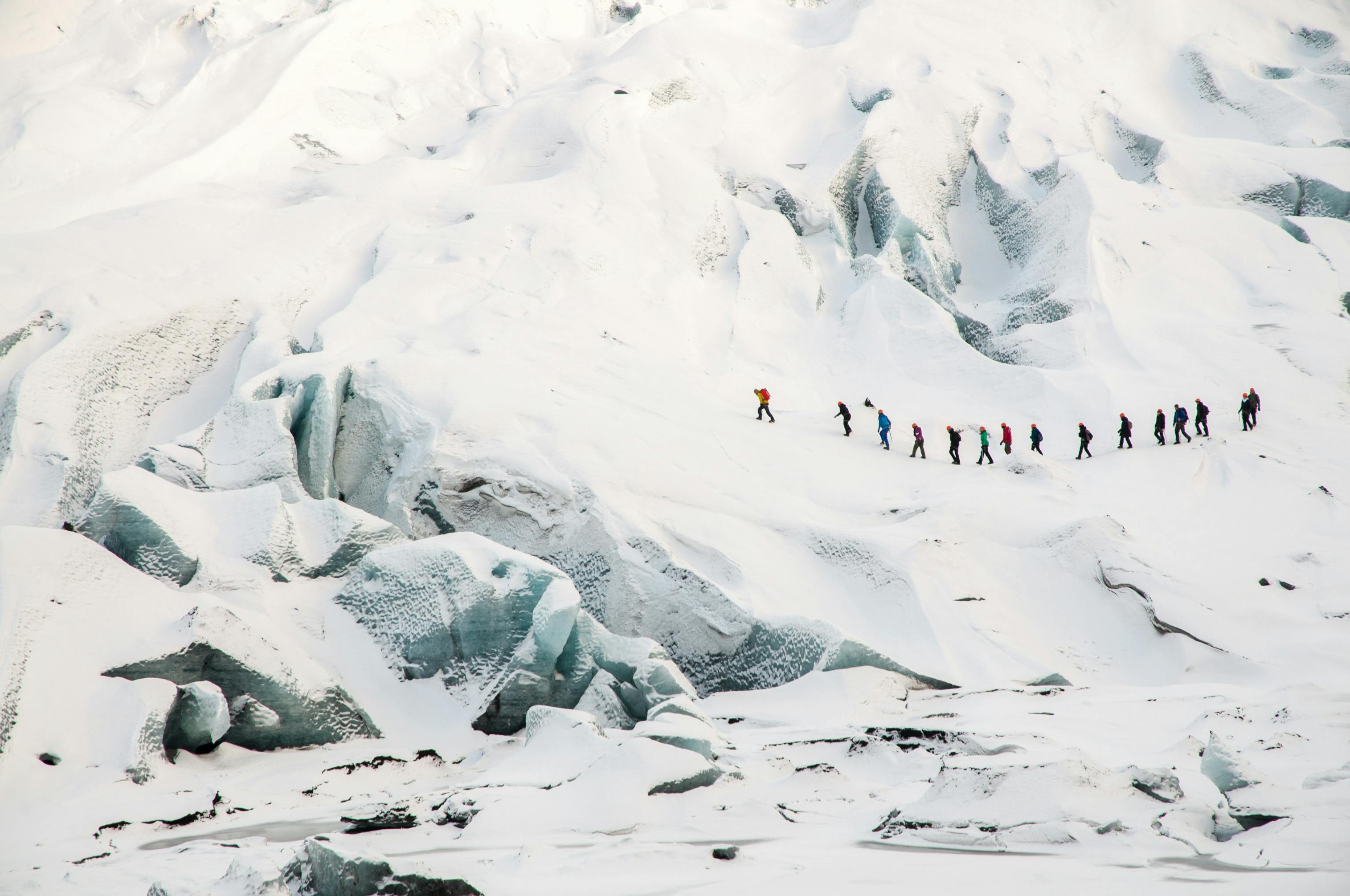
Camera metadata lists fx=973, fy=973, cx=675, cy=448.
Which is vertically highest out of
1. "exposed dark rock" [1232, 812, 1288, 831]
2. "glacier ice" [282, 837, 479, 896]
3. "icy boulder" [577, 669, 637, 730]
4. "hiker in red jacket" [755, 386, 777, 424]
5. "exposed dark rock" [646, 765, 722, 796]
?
"glacier ice" [282, 837, 479, 896]

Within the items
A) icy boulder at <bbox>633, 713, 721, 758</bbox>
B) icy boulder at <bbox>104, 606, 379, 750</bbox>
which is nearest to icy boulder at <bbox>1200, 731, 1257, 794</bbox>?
icy boulder at <bbox>633, 713, 721, 758</bbox>

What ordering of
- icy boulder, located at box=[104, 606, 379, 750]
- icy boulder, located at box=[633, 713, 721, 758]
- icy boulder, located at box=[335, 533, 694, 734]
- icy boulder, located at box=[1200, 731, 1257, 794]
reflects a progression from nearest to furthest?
icy boulder, located at box=[1200, 731, 1257, 794] < icy boulder, located at box=[633, 713, 721, 758] < icy boulder, located at box=[104, 606, 379, 750] < icy boulder, located at box=[335, 533, 694, 734]

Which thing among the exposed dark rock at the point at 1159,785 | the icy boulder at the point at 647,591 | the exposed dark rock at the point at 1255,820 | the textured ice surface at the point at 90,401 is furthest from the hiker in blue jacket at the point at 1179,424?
the textured ice surface at the point at 90,401

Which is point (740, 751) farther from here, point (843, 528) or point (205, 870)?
point (843, 528)

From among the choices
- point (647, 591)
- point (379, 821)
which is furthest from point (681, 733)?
point (647, 591)

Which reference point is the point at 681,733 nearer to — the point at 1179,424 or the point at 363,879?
the point at 363,879

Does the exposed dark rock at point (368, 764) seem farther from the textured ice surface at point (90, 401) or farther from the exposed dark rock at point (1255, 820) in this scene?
the textured ice surface at point (90, 401)

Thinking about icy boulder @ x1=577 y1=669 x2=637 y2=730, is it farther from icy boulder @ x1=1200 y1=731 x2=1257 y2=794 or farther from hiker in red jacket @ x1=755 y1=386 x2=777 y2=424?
hiker in red jacket @ x1=755 y1=386 x2=777 y2=424

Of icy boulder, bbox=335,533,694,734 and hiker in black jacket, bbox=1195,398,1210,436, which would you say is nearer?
icy boulder, bbox=335,533,694,734
